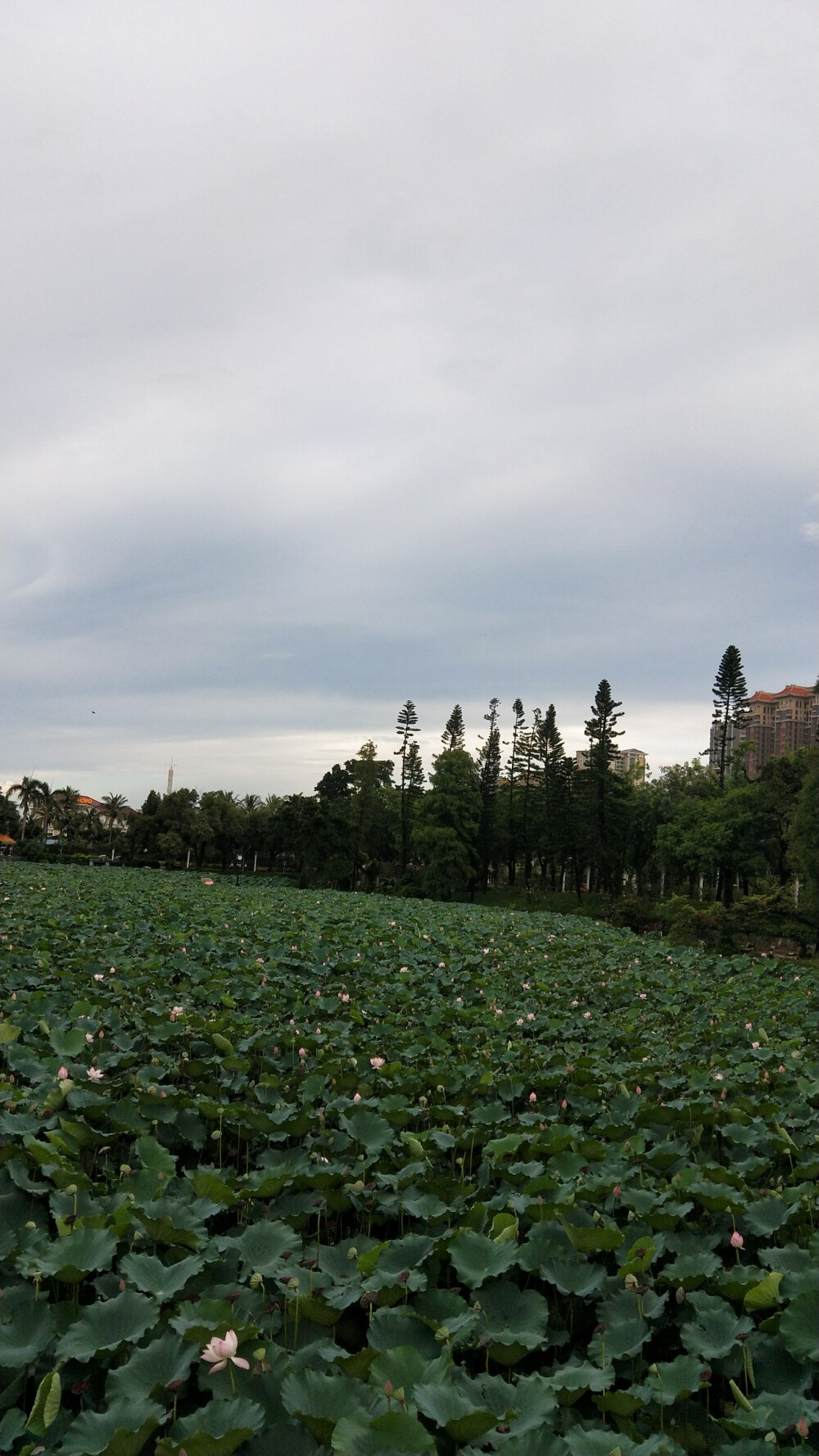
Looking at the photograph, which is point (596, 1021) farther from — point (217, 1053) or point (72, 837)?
point (72, 837)

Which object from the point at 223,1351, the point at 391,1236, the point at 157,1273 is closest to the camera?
the point at 223,1351

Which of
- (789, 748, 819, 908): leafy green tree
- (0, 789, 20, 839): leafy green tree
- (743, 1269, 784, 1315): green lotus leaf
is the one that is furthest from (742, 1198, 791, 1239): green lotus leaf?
(0, 789, 20, 839): leafy green tree

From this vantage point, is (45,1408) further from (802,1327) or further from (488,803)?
(488,803)

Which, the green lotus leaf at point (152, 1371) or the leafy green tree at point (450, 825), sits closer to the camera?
the green lotus leaf at point (152, 1371)

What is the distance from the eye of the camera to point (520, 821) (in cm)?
4697

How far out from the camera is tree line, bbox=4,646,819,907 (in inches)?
1437

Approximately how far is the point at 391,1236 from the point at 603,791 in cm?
3505

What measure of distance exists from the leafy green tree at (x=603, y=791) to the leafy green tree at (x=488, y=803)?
641 centimetres

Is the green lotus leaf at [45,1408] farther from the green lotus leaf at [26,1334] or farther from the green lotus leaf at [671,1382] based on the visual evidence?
the green lotus leaf at [671,1382]

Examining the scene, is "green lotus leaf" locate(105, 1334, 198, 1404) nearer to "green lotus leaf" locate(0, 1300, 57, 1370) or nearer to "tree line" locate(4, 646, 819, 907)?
"green lotus leaf" locate(0, 1300, 57, 1370)

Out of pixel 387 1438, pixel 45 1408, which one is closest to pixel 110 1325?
pixel 45 1408

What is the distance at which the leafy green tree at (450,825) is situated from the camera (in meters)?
40.0

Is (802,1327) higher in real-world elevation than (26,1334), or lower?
higher

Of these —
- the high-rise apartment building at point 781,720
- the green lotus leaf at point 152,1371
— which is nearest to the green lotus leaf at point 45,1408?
the green lotus leaf at point 152,1371
